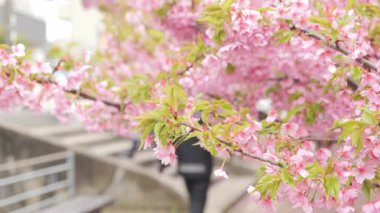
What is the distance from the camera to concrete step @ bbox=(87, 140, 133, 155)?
9055 mm

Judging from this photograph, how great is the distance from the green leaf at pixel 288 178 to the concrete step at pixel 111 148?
6.74 m

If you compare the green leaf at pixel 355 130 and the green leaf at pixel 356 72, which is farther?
the green leaf at pixel 356 72

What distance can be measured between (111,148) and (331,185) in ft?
24.4

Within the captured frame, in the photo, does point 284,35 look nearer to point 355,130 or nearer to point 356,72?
point 356,72

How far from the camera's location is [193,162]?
4.96 meters

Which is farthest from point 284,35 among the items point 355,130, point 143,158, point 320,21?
point 143,158

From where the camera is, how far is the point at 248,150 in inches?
107

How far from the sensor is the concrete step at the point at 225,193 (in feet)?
23.4

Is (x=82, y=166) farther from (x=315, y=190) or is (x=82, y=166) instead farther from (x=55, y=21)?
(x=55, y=21)

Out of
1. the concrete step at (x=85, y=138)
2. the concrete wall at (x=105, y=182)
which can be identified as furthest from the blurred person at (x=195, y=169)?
the concrete step at (x=85, y=138)

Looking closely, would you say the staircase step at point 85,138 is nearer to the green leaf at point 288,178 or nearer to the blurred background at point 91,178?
the blurred background at point 91,178

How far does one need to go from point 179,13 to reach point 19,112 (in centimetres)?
795

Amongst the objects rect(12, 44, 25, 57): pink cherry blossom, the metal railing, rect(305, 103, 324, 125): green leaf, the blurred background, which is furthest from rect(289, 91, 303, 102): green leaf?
the metal railing

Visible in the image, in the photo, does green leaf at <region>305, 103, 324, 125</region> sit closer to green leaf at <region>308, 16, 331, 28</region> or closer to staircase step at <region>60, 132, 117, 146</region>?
green leaf at <region>308, 16, 331, 28</region>
